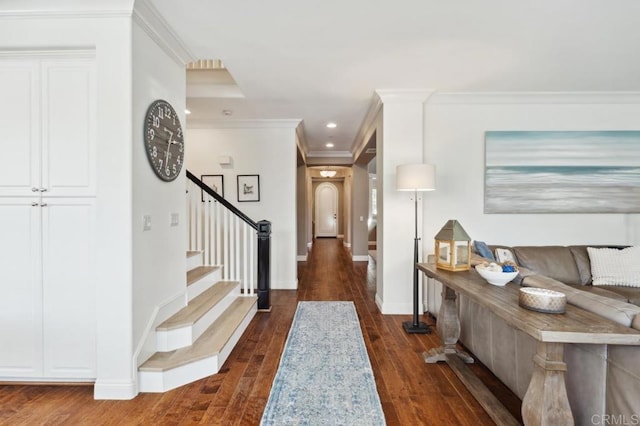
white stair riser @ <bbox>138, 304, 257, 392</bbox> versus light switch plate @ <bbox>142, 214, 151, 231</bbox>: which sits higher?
light switch plate @ <bbox>142, 214, 151, 231</bbox>

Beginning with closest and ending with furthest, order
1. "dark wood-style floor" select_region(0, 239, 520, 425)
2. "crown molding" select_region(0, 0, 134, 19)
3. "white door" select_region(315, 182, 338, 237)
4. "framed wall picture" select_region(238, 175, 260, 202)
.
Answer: "dark wood-style floor" select_region(0, 239, 520, 425)
"crown molding" select_region(0, 0, 134, 19)
"framed wall picture" select_region(238, 175, 260, 202)
"white door" select_region(315, 182, 338, 237)

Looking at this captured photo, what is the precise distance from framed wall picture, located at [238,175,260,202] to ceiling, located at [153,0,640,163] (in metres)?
1.34

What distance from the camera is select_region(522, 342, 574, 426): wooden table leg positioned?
4.47ft

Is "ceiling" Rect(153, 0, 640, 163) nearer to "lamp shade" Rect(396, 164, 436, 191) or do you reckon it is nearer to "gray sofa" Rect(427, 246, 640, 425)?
"lamp shade" Rect(396, 164, 436, 191)

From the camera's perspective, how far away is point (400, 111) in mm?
3795

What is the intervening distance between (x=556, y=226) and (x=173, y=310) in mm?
4443

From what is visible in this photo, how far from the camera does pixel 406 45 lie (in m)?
2.72

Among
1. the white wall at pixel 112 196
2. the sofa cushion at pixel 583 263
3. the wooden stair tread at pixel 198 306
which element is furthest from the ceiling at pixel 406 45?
the wooden stair tread at pixel 198 306

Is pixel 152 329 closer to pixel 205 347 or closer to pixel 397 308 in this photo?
pixel 205 347

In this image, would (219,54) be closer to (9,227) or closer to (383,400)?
(9,227)

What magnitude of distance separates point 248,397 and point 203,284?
5.20ft

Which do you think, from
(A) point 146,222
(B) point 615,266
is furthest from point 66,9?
(B) point 615,266

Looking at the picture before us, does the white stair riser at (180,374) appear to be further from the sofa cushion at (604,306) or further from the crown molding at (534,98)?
the crown molding at (534,98)

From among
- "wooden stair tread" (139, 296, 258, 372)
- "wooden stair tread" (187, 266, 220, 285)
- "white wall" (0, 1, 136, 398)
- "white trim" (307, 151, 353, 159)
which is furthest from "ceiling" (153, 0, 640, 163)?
"white trim" (307, 151, 353, 159)
